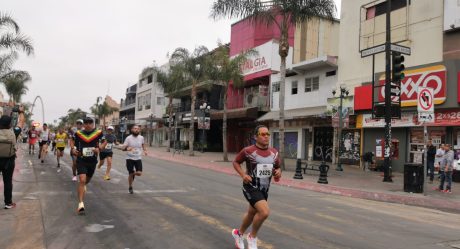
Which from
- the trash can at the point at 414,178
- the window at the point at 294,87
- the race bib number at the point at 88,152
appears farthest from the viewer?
the window at the point at 294,87

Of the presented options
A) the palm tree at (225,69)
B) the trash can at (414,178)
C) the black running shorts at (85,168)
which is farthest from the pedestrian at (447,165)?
the palm tree at (225,69)

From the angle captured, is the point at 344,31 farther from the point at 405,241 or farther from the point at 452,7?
the point at 405,241

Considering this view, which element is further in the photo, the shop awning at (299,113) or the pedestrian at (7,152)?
the shop awning at (299,113)

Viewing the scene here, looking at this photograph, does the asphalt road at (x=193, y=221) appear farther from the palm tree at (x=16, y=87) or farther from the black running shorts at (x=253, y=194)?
the palm tree at (x=16, y=87)

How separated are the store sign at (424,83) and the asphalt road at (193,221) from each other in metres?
9.59

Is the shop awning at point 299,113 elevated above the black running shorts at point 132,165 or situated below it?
above

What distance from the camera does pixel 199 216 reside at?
7.82 metres

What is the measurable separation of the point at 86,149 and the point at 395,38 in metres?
18.9

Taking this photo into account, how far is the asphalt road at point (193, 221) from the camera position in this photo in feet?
19.7

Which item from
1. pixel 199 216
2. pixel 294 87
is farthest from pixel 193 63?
pixel 199 216

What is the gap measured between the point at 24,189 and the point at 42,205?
2.65 metres

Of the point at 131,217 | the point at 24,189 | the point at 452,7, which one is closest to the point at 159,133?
the point at 452,7

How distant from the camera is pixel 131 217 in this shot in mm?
7516

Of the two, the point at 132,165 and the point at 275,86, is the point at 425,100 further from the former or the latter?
the point at 275,86
